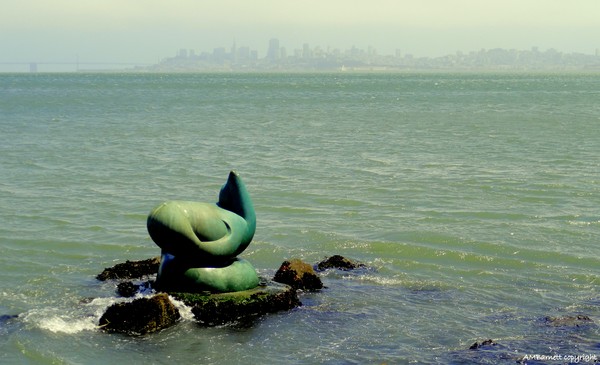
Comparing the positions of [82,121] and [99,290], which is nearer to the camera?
[99,290]

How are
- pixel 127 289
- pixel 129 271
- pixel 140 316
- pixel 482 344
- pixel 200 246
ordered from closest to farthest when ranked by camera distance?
1. pixel 482 344
2. pixel 140 316
3. pixel 200 246
4. pixel 127 289
5. pixel 129 271

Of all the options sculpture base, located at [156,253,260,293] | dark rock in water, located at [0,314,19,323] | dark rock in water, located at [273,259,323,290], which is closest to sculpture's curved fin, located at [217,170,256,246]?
sculpture base, located at [156,253,260,293]

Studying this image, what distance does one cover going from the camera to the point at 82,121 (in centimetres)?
5297

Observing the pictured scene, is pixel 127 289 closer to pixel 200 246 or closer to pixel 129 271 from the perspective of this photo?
pixel 129 271

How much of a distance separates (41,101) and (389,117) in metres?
29.1

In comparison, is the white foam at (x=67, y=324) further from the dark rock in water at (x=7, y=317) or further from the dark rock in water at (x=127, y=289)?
the dark rock in water at (x=127, y=289)

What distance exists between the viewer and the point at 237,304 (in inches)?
529

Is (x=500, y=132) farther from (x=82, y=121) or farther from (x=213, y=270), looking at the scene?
(x=213, y=270)

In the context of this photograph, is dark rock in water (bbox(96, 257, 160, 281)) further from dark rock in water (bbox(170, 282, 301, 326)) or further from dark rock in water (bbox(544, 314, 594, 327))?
dark rock in water (bbox(544, 314, 594, 327))

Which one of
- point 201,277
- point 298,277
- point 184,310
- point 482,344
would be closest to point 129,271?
point 201,277

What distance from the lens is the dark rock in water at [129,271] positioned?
15.5m

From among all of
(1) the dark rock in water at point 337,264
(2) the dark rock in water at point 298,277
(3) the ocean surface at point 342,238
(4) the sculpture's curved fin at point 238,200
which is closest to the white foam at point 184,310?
(3) the ocean surface at point 342,238

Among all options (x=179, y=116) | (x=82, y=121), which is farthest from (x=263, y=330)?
(x=179, y=116)

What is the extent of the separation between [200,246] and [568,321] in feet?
16.7
